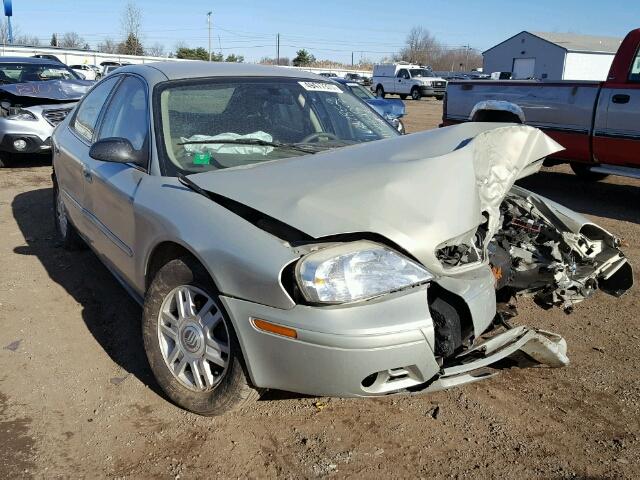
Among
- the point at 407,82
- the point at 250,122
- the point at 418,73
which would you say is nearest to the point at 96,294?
the point at 250,122

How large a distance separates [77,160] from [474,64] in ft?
369

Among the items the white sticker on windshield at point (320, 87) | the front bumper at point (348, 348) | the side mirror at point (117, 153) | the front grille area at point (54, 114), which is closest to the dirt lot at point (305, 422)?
the front bumper at point (348, 348)

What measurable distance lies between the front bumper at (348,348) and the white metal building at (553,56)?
46952 mm

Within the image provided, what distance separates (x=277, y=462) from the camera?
259 cm

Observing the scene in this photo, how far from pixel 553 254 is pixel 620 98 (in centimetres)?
461

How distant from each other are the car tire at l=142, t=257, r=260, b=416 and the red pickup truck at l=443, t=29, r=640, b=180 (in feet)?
20.2

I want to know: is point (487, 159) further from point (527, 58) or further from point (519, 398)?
point (527, 58)

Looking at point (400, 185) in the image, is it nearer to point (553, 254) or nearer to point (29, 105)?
point (553, 254)

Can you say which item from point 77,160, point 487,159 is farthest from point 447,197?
point 77,160

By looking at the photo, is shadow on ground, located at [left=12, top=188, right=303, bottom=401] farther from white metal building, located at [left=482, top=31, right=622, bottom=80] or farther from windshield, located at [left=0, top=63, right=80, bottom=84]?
white metal building, located at [left=482, top=31, right=622, bottom=80]

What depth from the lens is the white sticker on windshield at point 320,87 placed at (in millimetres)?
4062

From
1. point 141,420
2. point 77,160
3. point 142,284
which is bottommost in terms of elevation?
point 141,420

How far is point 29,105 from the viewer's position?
1012 cm

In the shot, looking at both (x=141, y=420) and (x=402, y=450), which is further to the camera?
(x=141, y=420)
